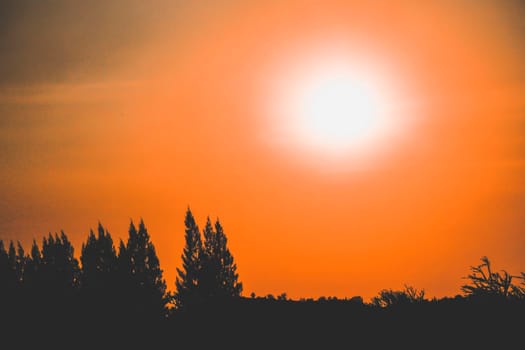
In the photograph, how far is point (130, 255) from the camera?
197 feet

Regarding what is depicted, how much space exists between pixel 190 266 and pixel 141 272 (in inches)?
187

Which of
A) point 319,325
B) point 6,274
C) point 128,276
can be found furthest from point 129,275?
point 319,325

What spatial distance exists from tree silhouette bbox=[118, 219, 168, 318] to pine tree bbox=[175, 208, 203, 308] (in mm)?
2002

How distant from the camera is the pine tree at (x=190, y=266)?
57.7m

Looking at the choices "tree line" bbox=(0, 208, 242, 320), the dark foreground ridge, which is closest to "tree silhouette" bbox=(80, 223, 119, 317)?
"tree line" bbox=(0, 208, 242, 320)

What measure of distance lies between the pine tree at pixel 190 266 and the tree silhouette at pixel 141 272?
200 cm

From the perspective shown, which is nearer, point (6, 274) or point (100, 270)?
point (100, 270)

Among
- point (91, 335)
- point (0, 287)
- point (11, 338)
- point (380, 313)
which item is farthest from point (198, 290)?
point (380, 313)

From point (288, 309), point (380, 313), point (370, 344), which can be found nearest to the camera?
point (370, 344)

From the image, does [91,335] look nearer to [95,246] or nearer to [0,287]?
[95,246]

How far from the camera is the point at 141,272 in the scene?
2328 inches

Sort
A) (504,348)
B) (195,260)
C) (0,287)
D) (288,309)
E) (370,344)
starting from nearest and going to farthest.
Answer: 1. (504,348)
2. (370,344)
3. (288,309)
4. (195,260)
5. (0,287)

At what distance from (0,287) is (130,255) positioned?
15.8 meters

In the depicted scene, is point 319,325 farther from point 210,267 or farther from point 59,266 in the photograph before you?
point 59,266
